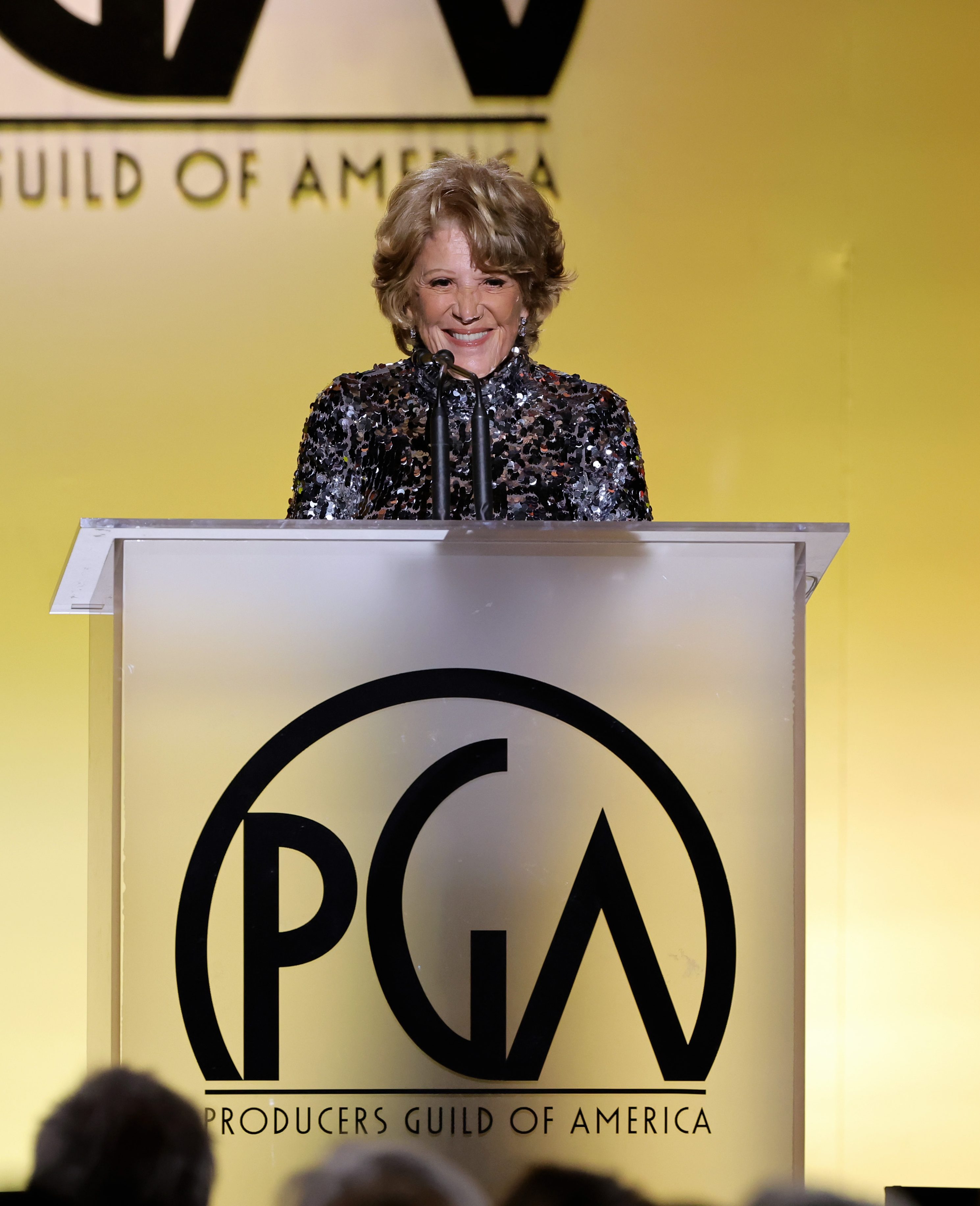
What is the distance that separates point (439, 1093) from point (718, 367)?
6.48 feet

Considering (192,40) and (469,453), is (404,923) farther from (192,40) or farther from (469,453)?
(192,40)

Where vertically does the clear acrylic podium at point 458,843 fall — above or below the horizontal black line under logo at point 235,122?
below

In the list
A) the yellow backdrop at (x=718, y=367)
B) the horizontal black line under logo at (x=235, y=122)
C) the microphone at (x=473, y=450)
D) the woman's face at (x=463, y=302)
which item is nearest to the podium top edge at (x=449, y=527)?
the microphone at (x=473, y=450)

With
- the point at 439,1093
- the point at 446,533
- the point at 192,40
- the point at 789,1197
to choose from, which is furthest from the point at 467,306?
the point at 192,40

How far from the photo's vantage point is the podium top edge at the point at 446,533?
3.09 feet

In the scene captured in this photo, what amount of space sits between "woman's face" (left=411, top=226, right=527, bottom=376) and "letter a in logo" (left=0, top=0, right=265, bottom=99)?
4.04ft

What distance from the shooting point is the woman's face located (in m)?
1.63

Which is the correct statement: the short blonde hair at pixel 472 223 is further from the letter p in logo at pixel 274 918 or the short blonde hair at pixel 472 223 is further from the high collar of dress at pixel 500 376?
the letter p in logo at pixel 274 918

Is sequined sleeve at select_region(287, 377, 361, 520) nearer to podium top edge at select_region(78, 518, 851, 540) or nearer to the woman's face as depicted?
the woman's face

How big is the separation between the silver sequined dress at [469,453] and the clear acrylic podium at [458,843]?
60 centimetres

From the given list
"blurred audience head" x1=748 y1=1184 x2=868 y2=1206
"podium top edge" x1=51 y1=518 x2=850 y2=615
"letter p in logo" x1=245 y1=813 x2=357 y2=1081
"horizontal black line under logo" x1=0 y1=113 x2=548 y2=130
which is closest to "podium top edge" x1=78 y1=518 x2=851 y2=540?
"podium top edge" x1=51 y1=518 x2=850 y2=615

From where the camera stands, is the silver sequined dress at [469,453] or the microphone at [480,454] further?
the silver sequined dress at [469,453]

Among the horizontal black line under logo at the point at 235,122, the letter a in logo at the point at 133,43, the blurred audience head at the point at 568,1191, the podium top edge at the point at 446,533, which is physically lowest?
the blurred audience head at the point at 568,1191

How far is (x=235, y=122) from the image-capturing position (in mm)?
2543
